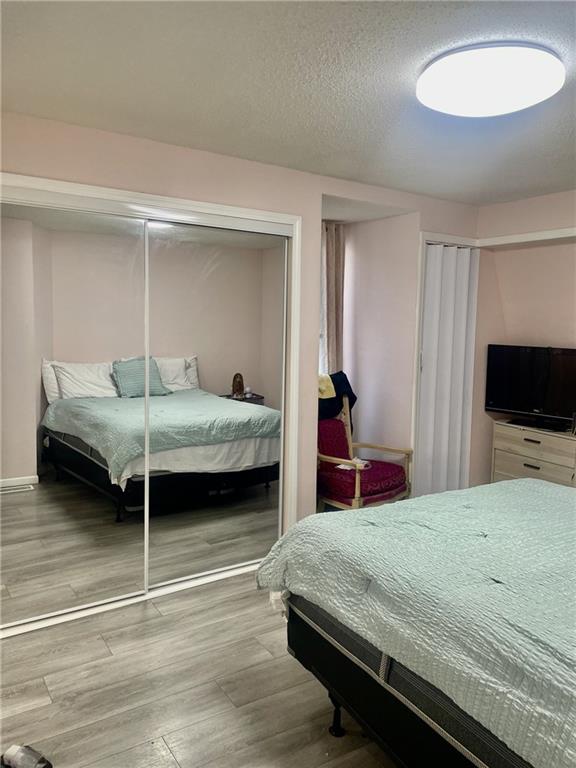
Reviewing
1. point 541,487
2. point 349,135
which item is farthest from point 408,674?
point 349,135

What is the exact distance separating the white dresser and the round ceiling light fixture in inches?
110

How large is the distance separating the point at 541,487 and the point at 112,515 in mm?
2457

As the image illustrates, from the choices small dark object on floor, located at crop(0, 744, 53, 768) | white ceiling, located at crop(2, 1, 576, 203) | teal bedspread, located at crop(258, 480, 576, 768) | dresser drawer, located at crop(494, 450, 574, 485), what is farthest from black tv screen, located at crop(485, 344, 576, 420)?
small dark object on floor, located at crop(0, 744, 53, 768)

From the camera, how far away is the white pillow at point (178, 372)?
3284mm

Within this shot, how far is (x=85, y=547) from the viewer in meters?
3.45

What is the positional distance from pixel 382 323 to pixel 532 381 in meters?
1.30

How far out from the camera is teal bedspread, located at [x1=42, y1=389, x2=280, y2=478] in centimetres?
322

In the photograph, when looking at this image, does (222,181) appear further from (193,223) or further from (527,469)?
(527,469)

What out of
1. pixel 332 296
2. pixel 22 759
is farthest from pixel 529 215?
pixel 22 759

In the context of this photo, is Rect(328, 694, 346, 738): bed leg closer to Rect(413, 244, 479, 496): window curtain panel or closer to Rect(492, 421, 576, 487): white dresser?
Rect(413, 244, 479, 496): window curtain panel

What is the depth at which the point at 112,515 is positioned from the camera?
341 centimetres

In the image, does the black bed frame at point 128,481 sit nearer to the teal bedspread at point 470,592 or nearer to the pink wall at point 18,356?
the pink wall at point 18,356

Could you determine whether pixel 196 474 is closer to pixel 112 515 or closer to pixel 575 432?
pixel 112 515

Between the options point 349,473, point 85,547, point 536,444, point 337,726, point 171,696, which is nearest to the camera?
point 337,726
